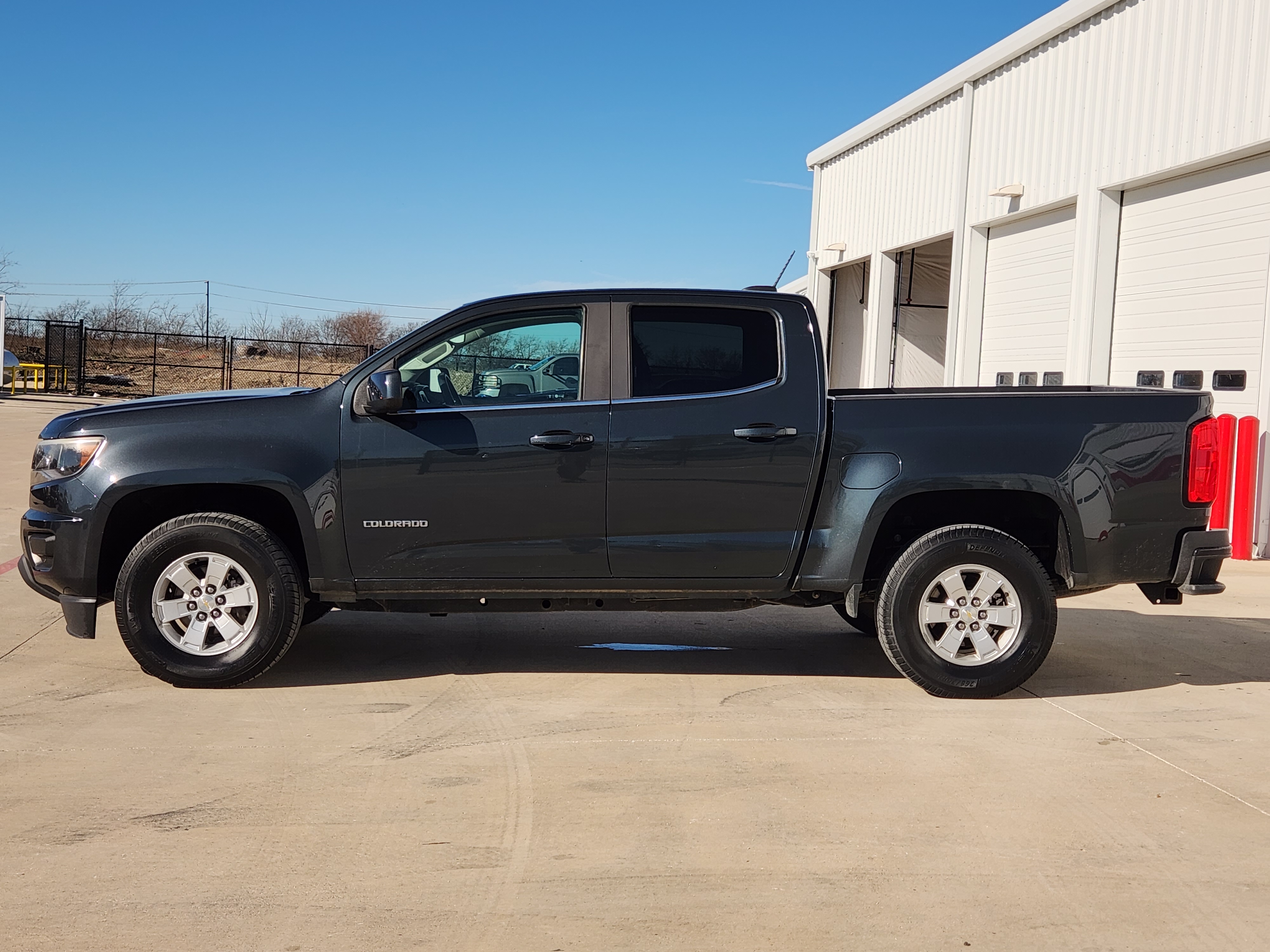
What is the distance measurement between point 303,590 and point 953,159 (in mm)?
13792

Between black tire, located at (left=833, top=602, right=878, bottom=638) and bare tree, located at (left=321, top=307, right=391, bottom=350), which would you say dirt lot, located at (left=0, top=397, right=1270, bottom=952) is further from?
bare tree, located at (left=321, top=307, right=391, bottom=350)

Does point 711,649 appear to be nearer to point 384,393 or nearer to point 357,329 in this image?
point 384,393

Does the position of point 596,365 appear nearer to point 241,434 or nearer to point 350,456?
point 350,456

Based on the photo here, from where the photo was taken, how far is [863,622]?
7.63 meters

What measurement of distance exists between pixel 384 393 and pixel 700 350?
156 centimetres

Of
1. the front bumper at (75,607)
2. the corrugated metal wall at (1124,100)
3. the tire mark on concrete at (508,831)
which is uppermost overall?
the corrugated metal wall at (1124,100)

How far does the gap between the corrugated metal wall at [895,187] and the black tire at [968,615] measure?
1227cm

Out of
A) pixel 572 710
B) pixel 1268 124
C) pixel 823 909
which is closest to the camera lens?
pixel 823 909

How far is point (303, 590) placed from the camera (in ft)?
20.2

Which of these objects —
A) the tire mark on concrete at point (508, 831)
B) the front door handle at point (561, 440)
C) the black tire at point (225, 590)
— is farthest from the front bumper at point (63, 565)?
the front door handle at point (561, 440)

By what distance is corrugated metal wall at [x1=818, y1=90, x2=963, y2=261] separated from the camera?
58.6ft

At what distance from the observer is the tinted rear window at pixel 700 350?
20.1 ft

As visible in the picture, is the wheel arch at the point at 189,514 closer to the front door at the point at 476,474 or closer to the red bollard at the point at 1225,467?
the front door at the point at 476,474

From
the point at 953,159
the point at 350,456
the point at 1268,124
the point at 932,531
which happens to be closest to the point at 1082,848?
the point at 932,531
